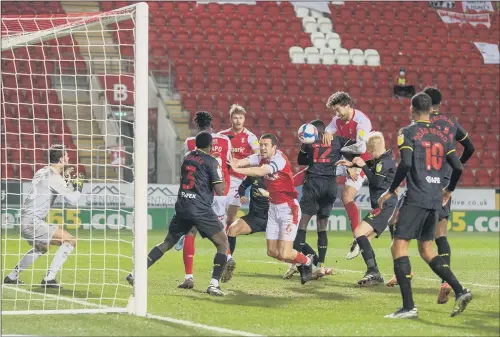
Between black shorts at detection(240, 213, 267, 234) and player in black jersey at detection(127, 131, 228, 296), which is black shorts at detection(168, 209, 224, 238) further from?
black shorts at detection(240, 213, 267, 234)

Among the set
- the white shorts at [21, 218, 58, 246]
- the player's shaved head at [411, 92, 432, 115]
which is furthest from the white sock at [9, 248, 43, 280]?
the player's shaved head at [411, 92, 432, 115]

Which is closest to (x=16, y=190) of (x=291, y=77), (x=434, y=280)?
(x=291, y=77)

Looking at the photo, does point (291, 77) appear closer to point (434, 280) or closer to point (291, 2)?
point (291, 2)

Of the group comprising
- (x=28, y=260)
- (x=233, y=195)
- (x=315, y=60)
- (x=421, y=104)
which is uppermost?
(x=315, y=60)

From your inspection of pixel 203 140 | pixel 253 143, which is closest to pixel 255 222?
pixel 253 143

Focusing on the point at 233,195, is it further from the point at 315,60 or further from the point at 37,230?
the point at 315,60

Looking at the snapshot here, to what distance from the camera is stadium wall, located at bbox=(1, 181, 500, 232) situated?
21938mm

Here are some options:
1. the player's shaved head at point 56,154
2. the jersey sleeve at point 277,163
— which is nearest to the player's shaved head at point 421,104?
the jersey sleeve at point 277,163

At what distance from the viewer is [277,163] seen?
1074cm

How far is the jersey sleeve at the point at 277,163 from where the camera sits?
10695 millimetres

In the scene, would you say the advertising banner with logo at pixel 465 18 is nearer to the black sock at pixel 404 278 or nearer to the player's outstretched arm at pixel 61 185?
the player's outstretched arm at pixel 61 185

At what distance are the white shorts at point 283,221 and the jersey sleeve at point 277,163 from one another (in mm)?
479

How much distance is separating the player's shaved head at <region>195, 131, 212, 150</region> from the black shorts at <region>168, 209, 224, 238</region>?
0.72 metres

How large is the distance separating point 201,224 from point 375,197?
2.48 meters
